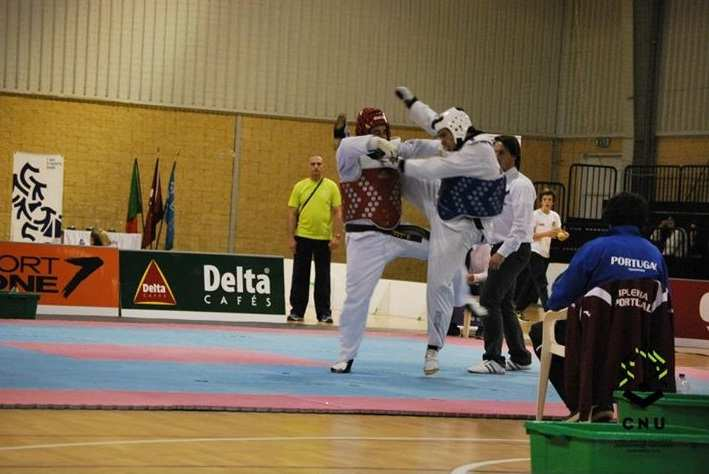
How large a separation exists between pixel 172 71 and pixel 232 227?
333 cm

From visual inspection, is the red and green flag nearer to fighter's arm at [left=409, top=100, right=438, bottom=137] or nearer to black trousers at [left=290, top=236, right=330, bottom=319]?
black trousers at [left=290, top=236, right=330, bottom=319]

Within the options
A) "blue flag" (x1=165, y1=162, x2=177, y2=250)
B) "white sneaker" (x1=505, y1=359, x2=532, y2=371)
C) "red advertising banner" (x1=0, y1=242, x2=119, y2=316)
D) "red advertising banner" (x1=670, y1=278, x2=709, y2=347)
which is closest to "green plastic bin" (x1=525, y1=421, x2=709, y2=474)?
"white sneaker" (x1=505, y1=359, x2=532, y2=371)

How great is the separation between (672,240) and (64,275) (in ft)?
45.3

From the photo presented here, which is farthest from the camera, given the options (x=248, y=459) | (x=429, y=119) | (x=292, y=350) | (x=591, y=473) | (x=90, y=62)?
(x=90, y=62)

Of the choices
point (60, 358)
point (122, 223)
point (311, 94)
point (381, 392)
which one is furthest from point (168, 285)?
point (311, 94)

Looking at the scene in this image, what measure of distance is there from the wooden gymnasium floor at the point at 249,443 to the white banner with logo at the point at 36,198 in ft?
53.7

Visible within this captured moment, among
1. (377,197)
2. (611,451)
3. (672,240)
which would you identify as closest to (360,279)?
(377,197)

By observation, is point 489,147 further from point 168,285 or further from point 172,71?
point 172,71

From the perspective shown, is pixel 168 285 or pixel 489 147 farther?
pixel 168 285

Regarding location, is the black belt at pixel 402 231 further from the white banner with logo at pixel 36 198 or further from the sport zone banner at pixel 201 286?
the white banner with logo at pixel 36 198

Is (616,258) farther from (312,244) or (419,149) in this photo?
(312,244)

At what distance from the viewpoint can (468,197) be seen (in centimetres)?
1127

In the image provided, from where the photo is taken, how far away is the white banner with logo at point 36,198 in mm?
24297

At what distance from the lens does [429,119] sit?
36.9ft
